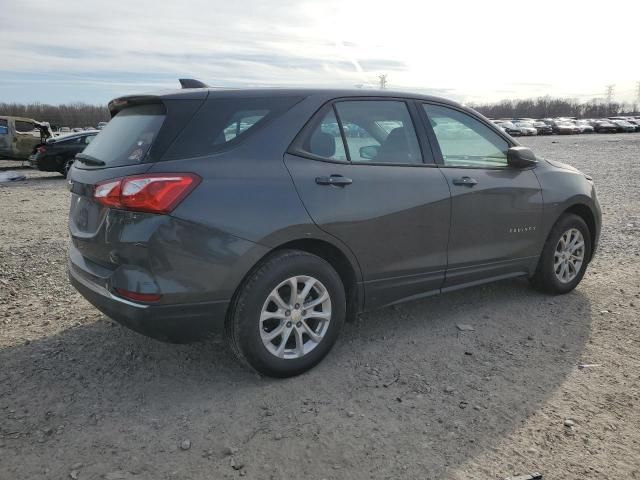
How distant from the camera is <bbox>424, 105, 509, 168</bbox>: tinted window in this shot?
410 centimetres

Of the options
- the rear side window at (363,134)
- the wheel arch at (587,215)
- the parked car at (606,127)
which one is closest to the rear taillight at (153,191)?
the rear side window at (363,134)

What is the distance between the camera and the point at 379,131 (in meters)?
3.81

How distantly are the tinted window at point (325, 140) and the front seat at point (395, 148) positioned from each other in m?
0.33

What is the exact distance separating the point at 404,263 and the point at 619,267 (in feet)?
10.7

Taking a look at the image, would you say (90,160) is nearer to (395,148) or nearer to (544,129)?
(395,148)

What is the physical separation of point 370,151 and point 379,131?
0.20 metres

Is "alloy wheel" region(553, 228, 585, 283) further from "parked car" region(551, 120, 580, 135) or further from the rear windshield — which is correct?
"parked car" region(551, 120, 580, 135)

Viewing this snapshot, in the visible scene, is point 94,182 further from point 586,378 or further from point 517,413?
point 586,378

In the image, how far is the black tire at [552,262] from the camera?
4.79 metres

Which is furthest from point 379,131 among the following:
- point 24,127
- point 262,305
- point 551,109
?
point 551,109

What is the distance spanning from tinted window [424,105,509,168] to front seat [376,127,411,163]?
311 millimetres

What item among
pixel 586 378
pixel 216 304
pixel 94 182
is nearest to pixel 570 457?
pixel 586 378

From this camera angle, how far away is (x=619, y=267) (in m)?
5.83

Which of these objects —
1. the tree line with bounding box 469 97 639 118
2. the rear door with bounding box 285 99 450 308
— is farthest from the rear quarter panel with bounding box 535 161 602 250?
the tree line with bounding box 469 97 639 118
